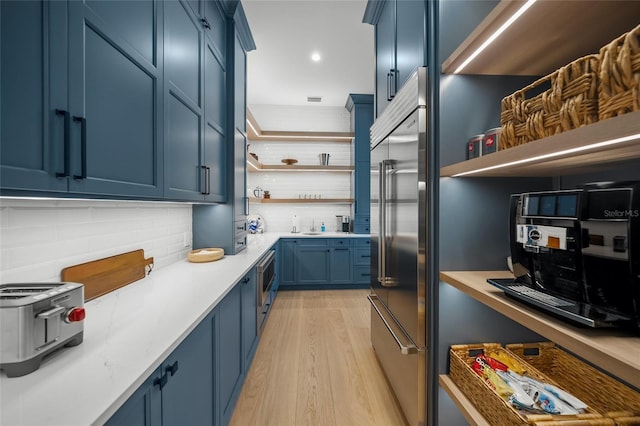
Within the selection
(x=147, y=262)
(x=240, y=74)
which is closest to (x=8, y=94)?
(x=147, y=262)

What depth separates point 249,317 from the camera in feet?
7.23

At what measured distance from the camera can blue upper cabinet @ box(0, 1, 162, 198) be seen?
0.74 meters

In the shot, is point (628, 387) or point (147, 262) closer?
point (628, 387)

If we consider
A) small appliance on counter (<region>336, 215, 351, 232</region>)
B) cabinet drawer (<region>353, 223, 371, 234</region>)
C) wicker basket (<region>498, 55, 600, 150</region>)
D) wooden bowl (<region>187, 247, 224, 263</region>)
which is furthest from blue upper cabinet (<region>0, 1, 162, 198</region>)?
small appliance on counter (<region>336, 215, 351, 232</region>)

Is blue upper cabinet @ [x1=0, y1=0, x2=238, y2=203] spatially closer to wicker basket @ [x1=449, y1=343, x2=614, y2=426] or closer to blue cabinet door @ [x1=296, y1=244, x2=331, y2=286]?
wicker basket @ [x1=449, y1=343, x2=614, y2=426]

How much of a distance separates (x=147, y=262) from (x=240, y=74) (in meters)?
2.00

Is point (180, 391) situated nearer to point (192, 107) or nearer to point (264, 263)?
point (192, 107)

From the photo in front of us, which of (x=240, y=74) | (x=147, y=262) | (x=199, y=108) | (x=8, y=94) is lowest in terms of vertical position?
(x=147, y=262)

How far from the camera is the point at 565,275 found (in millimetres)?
792

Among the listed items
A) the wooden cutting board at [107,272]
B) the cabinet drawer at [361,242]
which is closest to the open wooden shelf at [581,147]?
the wooden cutting board at [107,272]

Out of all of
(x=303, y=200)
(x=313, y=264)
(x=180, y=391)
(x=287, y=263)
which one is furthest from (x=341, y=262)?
(x=180, y=391)

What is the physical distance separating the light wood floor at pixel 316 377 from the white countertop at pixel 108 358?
979 mm

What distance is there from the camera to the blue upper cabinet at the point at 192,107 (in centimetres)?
157

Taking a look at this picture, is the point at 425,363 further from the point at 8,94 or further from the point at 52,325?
the point at 8,94
